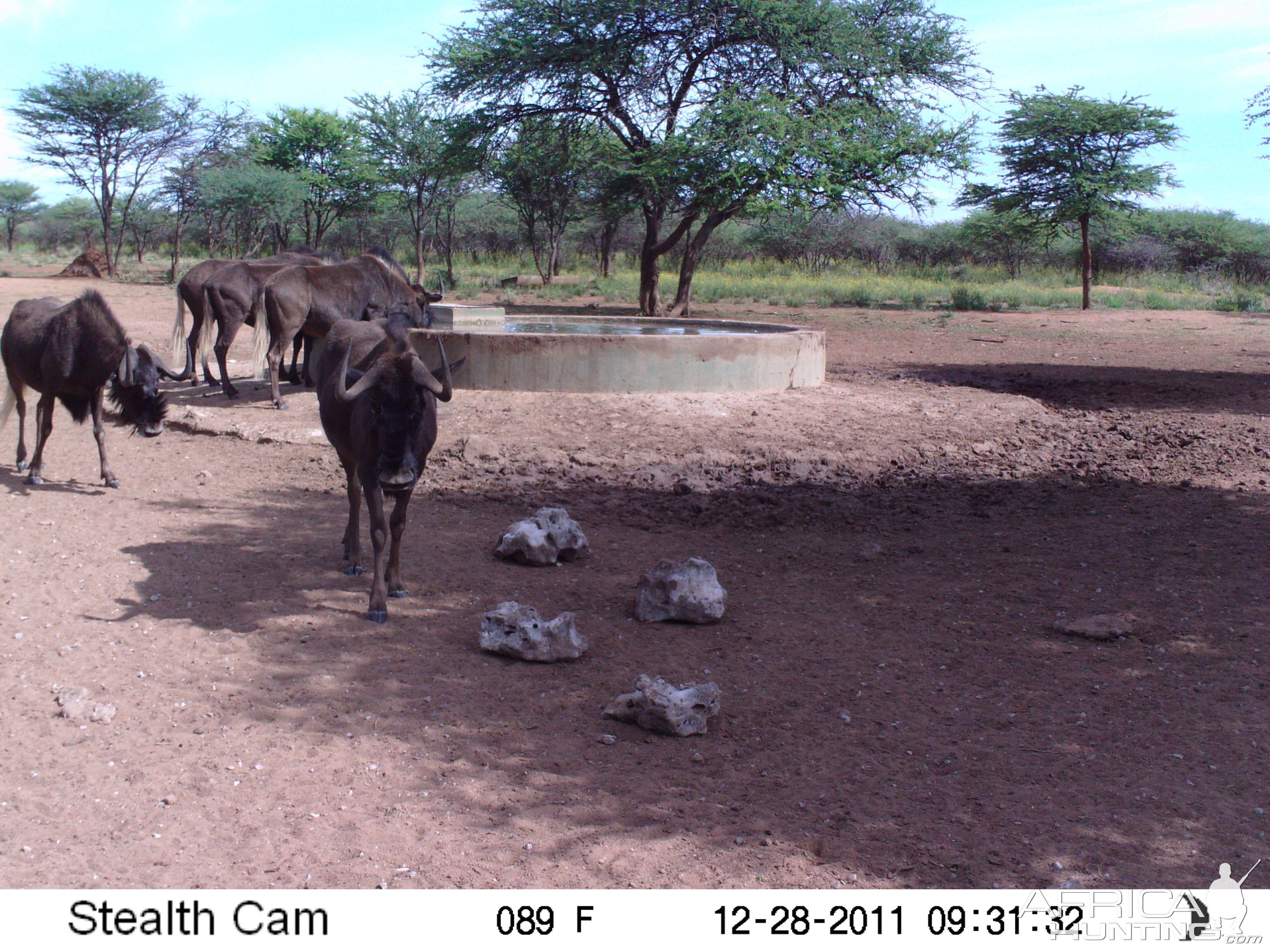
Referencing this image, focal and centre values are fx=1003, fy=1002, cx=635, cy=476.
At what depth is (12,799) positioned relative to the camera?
3320 mm

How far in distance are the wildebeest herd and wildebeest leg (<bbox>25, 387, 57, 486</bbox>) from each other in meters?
0.01

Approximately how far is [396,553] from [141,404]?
3.49 metres

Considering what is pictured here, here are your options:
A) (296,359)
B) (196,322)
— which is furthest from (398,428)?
(196,322)

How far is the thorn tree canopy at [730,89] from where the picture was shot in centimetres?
1909

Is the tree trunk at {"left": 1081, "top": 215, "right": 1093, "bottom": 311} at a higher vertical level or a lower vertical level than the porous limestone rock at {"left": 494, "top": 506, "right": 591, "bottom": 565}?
higher

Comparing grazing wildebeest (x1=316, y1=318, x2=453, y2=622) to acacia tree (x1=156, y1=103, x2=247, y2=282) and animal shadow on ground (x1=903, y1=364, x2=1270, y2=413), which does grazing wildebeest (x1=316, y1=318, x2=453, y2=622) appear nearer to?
animal shadow on ground (x1=903, y1=364, x2=1270, y2=413)

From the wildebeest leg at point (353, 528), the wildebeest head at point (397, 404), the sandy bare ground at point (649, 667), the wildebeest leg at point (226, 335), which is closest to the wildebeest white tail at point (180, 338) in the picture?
the wildebeest leg at point (226, 335)

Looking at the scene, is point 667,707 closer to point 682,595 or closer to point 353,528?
point 682,595

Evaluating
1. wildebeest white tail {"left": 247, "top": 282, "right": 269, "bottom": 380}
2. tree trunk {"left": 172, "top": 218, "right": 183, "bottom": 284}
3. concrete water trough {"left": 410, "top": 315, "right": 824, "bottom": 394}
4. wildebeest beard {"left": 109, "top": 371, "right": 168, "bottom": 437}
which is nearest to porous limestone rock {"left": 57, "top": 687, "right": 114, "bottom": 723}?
wildebeest beard {"left": 109, "top": 371, "right": 168, "bottom": 437}

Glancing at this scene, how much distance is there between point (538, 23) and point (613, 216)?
204 inches

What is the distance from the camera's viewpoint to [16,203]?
5428 centimetres

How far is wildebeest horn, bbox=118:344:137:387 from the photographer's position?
24.9ft

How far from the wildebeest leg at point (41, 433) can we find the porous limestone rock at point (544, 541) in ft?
12.0

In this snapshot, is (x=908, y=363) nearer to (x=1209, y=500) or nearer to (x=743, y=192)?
(x=743, y=192)
